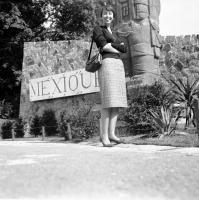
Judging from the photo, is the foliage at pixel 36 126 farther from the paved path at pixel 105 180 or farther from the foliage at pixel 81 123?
the paved path at pixel 105 180

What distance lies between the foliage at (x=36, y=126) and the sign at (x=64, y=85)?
0.99m

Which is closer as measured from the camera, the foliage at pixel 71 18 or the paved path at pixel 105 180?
the paved path at pixel 105 180

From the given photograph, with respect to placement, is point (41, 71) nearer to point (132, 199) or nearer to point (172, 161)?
point (172, 161)

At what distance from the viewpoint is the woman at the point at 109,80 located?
20.4ft

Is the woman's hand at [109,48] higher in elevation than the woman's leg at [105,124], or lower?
higher

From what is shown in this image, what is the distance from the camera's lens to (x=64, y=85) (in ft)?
49.7

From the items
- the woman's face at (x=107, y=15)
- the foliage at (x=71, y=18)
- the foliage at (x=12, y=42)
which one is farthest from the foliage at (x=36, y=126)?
the foliage at (x=71, y=18)

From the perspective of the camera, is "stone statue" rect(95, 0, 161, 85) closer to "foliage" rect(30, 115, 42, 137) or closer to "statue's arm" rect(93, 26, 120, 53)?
"foliage" rect(30, 115, 42, 137)

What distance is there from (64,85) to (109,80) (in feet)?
29.7

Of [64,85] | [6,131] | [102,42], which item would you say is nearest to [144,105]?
[102,42]

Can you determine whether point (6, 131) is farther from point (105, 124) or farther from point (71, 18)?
point (71, 18)

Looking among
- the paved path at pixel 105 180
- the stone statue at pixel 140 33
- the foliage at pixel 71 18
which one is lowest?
the paved path at pixel 105 180

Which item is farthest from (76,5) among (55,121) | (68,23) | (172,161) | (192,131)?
(172,161)

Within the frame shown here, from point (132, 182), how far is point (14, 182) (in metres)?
0.94
